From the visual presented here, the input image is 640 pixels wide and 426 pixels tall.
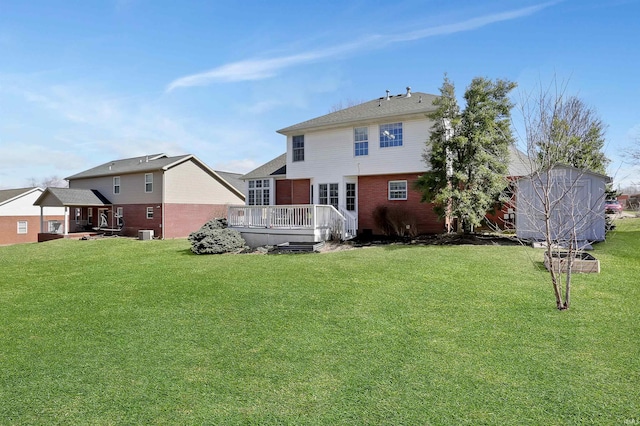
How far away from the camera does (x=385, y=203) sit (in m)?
17.5

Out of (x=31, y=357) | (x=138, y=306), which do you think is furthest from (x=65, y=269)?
(x=31, y=357)

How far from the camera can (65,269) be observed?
38.1 feet

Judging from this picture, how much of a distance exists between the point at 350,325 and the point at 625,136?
28108mm

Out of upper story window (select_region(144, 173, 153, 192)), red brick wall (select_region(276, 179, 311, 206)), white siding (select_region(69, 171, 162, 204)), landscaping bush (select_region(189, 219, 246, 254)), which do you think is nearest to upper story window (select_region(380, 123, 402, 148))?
red brick wall (select_region(276, 179, 311, 206))

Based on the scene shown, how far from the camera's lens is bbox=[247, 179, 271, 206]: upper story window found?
2119 centimetres

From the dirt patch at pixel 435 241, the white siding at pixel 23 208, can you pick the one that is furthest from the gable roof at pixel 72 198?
the dirt patch at pixel 435 241

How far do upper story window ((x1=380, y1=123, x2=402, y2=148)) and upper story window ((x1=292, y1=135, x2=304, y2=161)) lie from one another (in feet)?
15.3

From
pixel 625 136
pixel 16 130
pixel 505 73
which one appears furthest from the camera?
pixel 625 136

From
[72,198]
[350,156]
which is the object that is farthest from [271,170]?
[72,198]

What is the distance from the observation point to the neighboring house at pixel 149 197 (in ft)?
83.0

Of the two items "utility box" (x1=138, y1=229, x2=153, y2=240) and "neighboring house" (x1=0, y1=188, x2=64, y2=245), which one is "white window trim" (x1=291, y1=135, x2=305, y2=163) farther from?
"neighboring house" (x1=0, y1=188, x2=64, y2=245)

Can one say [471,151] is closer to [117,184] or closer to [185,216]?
[185,216]

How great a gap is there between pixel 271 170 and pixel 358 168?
21.3 feet

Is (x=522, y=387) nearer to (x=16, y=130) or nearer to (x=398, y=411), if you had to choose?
(x=398, y=411)
